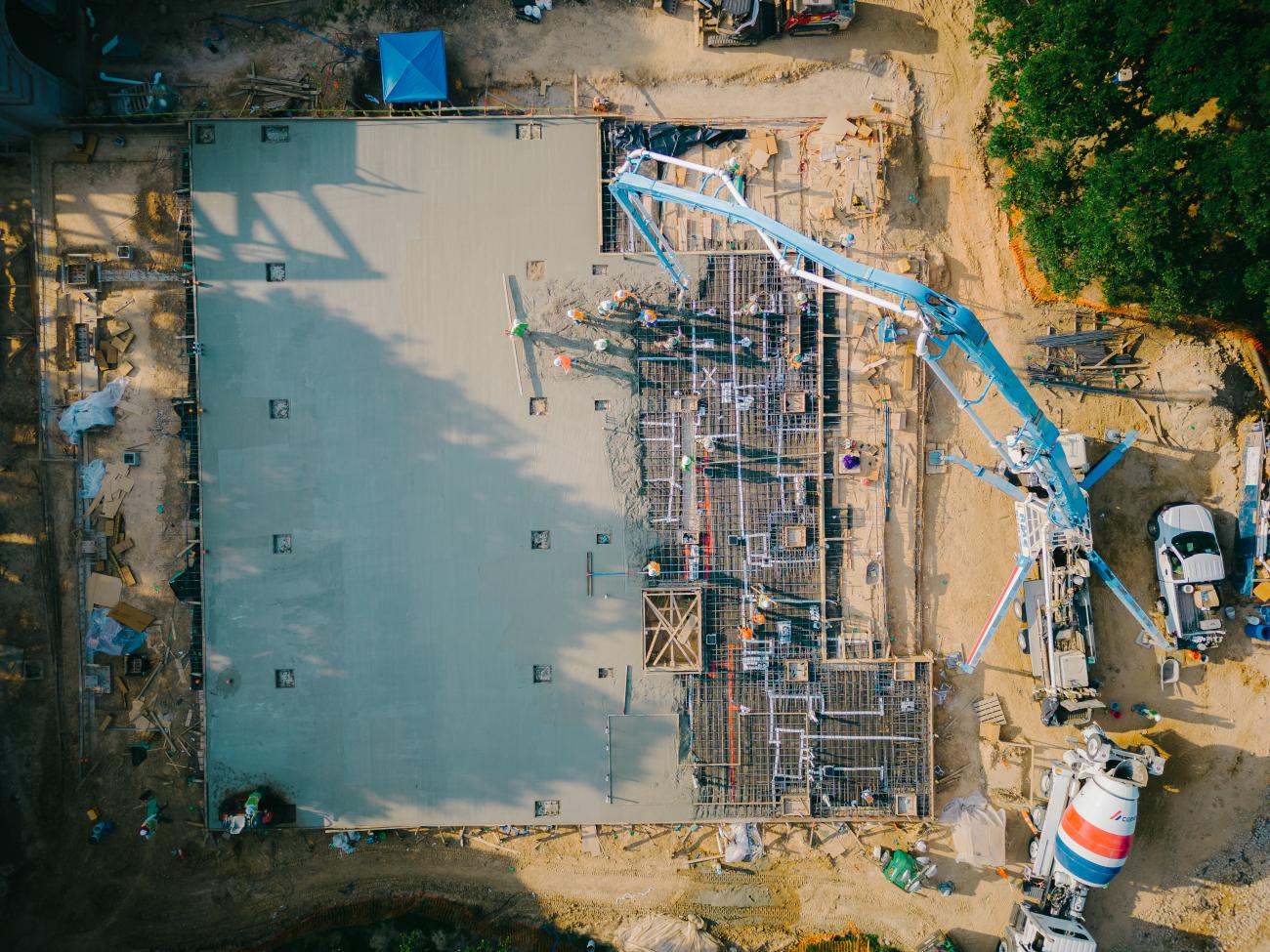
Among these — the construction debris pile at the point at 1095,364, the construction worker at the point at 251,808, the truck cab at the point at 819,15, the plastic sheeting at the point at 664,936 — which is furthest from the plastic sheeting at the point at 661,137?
the plastic sheeting at the point at 664,936

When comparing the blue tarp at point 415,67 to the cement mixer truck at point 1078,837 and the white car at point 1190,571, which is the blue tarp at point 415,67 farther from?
the cement mixer truck at point 1078,837

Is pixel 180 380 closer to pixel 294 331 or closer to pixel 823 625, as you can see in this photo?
pixel 294 331

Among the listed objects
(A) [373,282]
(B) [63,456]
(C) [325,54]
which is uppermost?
(C) [325,54]

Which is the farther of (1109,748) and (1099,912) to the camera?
(1099,912)

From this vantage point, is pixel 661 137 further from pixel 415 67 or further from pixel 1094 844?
pixel 1094 844

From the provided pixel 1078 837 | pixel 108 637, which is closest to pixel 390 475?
pixel 108 637

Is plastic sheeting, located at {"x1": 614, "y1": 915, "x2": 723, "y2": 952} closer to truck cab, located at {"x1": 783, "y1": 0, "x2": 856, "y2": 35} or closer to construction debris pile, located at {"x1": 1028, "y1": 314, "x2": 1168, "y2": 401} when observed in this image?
construction debris pile, located at {"x1": 1028, "y1": 314, "x2": 1168, "y2": 401}

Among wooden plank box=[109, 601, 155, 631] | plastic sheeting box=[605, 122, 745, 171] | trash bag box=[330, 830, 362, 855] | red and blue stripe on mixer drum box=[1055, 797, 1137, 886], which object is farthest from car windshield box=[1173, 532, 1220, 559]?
wooden plank box=[109, 601, 155, 631]

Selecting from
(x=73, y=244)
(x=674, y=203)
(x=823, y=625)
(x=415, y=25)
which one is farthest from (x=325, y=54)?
(x=823, y=625)
